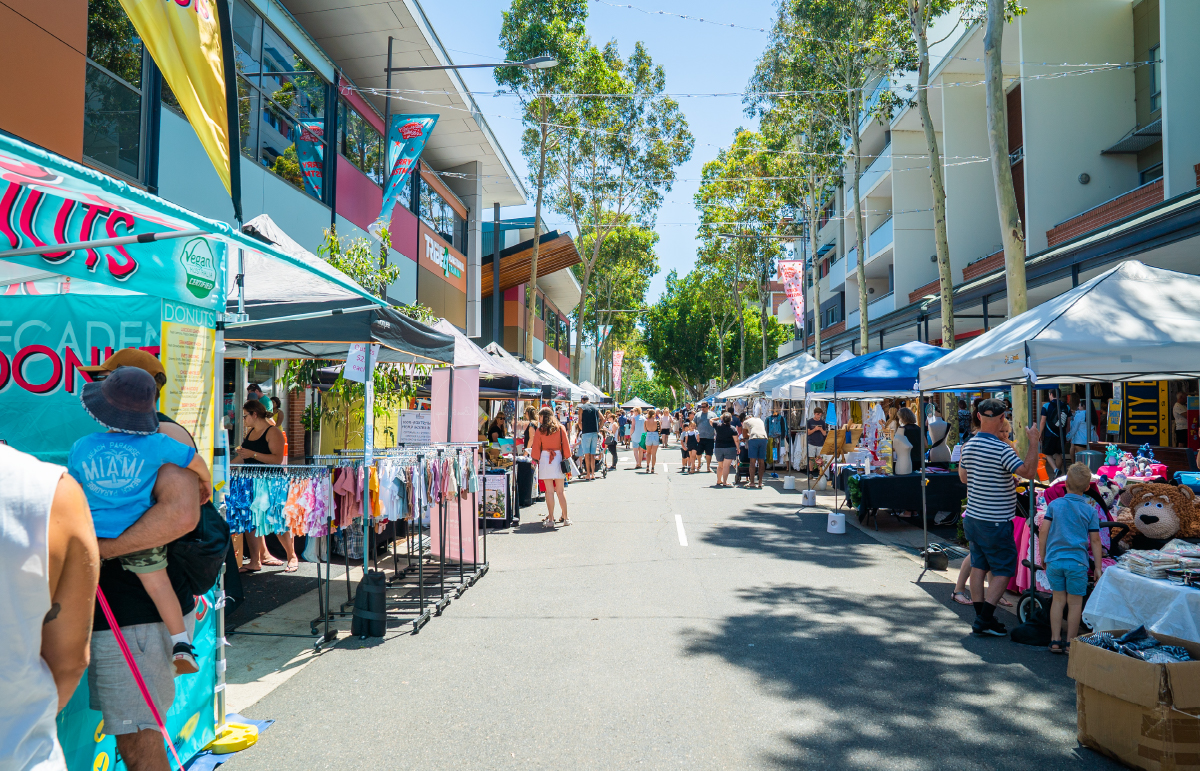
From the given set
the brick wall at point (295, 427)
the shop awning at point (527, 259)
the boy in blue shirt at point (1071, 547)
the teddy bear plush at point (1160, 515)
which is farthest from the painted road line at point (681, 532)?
the shop awning at point (527, 259)

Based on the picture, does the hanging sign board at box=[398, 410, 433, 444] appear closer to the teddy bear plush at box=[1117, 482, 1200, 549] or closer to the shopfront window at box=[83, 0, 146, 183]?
the shopfront window at box=[83, 0, 146, 183]

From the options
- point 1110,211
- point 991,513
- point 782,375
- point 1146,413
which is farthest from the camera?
point 782,375

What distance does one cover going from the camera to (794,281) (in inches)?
1078

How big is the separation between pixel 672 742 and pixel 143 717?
8.51 feet

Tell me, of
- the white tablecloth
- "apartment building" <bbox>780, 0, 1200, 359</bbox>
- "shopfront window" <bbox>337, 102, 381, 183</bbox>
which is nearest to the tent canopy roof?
"apartment building" <bbox>780, 0, 1200, 359</bbox>

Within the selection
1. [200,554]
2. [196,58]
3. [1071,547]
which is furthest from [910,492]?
[196,58]

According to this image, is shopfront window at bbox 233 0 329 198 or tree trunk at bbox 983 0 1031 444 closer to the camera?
tree trunk at bbox 983 0 1031 444

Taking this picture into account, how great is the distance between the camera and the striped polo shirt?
6.14 m

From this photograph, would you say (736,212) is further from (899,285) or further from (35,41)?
(35,41)

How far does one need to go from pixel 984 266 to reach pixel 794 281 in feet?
21.6

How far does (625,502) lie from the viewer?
49.2 feet

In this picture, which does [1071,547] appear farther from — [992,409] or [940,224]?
[940,224]

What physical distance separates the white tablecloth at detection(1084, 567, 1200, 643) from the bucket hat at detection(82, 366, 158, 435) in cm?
540

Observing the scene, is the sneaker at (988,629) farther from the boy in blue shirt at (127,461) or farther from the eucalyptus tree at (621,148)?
the eucalyptus tree at (621,148)
